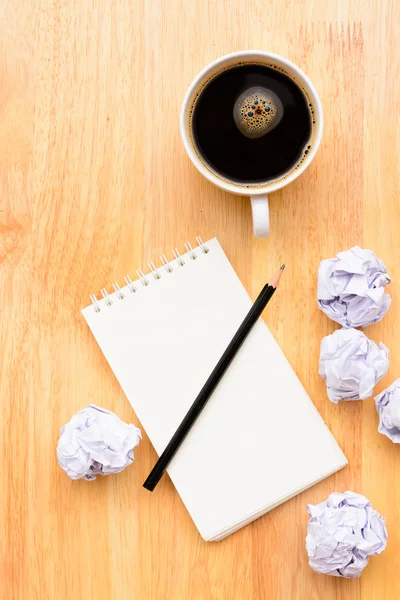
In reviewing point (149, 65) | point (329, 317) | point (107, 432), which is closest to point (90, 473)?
point (107, 432)

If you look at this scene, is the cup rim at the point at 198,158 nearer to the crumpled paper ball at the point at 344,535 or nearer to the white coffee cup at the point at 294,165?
the white coffee cup at the point at 294,165

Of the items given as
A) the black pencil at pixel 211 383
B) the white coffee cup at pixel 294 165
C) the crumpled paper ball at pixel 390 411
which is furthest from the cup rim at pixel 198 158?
the crumpled paper ball at pixel 390 411

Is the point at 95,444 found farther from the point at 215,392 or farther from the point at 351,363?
the point at 351,363

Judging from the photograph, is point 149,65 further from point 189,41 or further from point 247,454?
point 247,454

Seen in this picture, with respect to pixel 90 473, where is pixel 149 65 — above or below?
above

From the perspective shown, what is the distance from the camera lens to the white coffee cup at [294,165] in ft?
2.46

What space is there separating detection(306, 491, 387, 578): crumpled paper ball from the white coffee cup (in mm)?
312

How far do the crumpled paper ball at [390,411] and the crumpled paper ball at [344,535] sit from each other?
8 cm

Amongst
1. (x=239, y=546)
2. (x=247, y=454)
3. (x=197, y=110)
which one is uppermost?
(x=197, y=110)

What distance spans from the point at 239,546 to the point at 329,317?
0.28 meters

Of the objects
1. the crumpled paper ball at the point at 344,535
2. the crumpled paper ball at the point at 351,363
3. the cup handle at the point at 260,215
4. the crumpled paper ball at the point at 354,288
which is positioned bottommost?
the crumpled paper ball at the point at 344,535

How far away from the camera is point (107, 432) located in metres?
0.78

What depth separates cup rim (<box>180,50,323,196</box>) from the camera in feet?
2.46

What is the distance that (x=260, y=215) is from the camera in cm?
75
